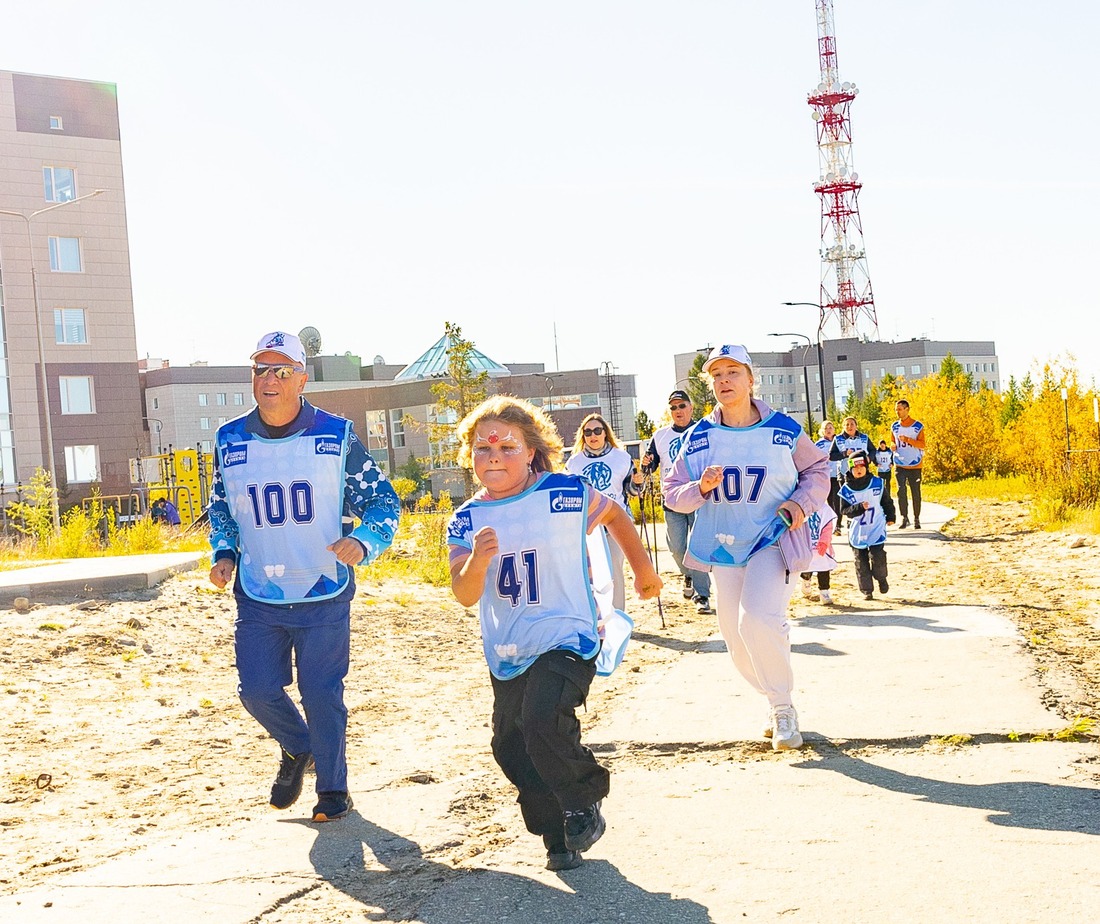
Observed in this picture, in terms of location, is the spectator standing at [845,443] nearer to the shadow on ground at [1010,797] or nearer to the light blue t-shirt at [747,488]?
the light blue t-shirt at [747,488]

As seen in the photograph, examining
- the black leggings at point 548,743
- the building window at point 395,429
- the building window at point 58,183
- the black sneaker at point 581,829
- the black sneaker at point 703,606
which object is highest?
the building window at point 58,183

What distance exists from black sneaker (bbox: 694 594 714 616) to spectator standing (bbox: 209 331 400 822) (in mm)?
7226

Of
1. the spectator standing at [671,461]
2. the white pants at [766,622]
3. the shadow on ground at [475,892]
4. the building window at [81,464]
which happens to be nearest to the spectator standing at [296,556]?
the shadow on ground at [475,892]

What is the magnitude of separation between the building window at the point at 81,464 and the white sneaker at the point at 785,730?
50.4 meters

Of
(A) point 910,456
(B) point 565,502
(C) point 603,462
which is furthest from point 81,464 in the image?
(B) point 565,502

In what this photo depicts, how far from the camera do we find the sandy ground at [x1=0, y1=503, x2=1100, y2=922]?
5570 millimetres

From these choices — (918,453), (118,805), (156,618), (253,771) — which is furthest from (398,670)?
(918,453)

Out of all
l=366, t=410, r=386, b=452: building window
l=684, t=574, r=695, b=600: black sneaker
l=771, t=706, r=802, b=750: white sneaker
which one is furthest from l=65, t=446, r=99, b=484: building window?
l=771, t=706, r=802, b=750: white sneaker

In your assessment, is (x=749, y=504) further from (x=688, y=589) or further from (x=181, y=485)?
(x=181, y=485)

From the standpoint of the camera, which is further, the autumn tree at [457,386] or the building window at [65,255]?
the building window at [65,255]

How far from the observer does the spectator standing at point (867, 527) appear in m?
12.3

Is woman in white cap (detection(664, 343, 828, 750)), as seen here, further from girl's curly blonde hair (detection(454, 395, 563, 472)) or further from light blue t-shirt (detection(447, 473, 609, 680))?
light blue t-shirt (detection(447, 473, 609, 680))

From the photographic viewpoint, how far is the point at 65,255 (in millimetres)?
52062

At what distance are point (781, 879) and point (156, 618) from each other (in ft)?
24.8
